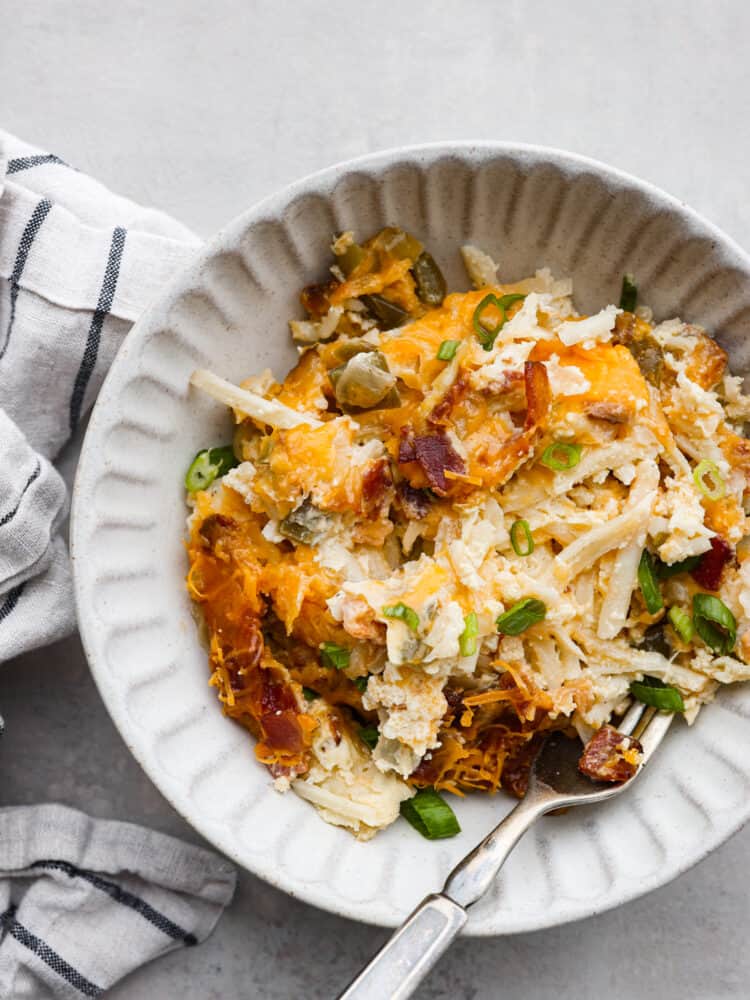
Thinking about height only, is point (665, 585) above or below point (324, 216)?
below

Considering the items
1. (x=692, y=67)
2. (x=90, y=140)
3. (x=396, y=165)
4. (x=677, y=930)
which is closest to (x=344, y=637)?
(x=396, y=165)

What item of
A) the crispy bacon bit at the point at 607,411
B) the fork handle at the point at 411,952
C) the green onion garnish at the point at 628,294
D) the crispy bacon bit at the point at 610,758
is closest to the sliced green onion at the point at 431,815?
the fork handle at the point at 411,952

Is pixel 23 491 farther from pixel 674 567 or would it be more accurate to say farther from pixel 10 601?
pixel 674 567

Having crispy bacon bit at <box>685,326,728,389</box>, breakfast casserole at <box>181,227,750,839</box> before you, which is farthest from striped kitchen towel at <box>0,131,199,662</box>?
crispy bacon bit at <box>685,326,728,389</box>

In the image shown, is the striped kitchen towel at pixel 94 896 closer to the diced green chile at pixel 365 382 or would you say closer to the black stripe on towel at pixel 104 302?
the black stripe on towel at pixel 104 302

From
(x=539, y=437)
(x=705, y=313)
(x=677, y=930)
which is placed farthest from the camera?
(x=677, y=930)

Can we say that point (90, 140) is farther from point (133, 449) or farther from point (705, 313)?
point (705, 313)

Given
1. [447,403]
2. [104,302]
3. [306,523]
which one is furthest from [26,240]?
[447,403]
